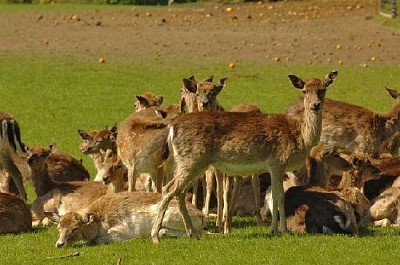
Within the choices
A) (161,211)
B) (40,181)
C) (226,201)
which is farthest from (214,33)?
(161,211)

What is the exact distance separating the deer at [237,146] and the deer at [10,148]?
3.41 m

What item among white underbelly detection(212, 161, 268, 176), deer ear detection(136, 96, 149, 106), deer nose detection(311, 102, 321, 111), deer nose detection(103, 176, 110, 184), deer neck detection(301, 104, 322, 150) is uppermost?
deer nose detection(311, 102, 321, 111)

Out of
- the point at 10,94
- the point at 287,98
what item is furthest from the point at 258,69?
the point at 10,94

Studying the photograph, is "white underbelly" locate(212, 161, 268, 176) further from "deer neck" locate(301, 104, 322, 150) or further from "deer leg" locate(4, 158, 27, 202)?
"deer leg" locate(4, 158, 27, 202)

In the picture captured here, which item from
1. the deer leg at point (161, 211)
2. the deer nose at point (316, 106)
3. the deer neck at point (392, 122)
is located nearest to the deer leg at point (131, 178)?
the deer leg at point (161, 211)

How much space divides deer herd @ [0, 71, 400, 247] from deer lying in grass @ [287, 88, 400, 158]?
2 cm

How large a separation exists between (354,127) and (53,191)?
173 inches

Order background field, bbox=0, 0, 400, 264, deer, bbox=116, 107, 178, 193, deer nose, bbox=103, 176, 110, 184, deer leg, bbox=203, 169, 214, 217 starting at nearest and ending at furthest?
background field, bbox=0, 0, 400, 264, deer, bbox=116, 107, 178, 193, deer leg, bbox=203, 169, 214, 217, deer nose, bbox=103, 176, 110, 184

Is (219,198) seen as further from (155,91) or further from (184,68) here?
(184,68)

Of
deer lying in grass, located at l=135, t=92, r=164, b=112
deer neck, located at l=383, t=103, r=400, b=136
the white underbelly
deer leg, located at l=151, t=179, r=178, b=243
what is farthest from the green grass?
deer neck, located at l=383, t=103, r=400, b=136

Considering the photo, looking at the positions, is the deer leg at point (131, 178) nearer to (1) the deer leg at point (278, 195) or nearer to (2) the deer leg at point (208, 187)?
(2) the deer leg at point (208, 187)

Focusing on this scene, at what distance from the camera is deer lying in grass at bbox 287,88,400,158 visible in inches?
594

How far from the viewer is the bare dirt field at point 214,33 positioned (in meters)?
29.8

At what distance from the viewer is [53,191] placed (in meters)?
13.4
